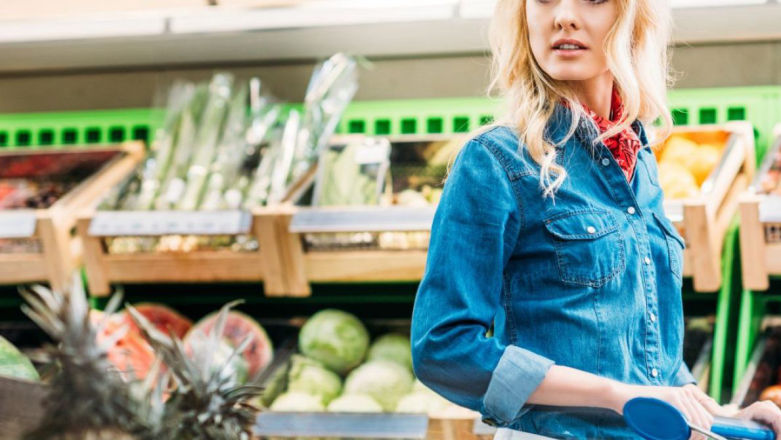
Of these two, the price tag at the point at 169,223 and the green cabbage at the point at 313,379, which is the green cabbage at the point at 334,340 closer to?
the green cabbage at the point at 313,379

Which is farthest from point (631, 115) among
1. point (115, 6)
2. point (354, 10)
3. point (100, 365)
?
point (115, 6)

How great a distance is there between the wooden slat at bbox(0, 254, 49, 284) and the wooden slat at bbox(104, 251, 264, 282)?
0.20 meters

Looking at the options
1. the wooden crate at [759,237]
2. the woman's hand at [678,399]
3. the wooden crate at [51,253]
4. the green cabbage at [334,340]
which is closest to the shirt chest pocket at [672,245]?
the woman's hand at [678,399]

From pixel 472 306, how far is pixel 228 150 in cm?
209

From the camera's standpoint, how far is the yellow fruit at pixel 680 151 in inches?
118

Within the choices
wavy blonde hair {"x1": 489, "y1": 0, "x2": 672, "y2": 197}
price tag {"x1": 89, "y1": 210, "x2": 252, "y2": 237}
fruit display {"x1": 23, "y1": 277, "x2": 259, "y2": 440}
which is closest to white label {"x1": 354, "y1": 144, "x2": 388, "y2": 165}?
price tag {"x1": 89, "y1": 210, "x2": 252, "y2": 237}

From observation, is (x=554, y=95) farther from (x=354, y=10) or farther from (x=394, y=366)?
(x=394, y=366)

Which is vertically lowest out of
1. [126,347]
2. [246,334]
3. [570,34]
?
[246,334]

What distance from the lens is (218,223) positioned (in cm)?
292

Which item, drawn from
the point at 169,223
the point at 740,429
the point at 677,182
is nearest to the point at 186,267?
the point at 169,223

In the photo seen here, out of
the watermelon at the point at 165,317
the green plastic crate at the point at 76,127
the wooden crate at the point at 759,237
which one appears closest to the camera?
the wooden crate at the point at 759,237

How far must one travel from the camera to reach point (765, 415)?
1.49 meters

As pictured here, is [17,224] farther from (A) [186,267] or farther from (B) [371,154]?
(B) [371,154]

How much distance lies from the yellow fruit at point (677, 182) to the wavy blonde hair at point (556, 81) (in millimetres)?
1178
